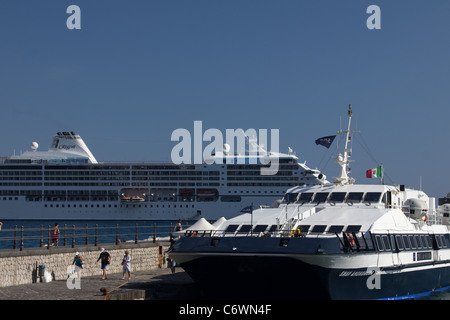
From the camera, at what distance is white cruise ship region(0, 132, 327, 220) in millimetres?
106625

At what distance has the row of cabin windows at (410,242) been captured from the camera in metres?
20.5

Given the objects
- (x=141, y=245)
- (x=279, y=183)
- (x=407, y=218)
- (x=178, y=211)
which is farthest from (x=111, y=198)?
(x=407, y=218)

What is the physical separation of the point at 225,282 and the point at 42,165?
9721cm

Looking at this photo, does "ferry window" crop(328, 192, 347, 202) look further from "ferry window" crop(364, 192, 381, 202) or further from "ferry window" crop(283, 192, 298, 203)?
"ferry window" crop(283, 192, 298, 203)

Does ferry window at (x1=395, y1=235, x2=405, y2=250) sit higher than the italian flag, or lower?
lower

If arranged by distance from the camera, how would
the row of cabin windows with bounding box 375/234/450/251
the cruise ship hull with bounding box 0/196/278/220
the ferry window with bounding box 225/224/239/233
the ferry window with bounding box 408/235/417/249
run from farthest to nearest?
the cruise ship hull with bounding box 0/196/278/220, the ferry window with bounding box 408/235/417/249, the ferry window with bounding box 225/224/239/233, the row of cabin windows with bounding box 375/234/450/251

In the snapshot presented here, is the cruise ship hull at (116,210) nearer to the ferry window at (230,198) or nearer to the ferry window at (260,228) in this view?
the ferry window at (230,198)

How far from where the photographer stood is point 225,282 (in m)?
19.6

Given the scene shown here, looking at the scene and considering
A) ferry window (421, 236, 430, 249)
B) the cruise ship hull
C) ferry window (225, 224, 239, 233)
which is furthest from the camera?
the cruise ship hull

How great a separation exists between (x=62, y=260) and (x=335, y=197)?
1027cm

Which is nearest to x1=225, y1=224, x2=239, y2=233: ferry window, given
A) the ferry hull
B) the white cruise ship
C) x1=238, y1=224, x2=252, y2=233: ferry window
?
x1=238, y1=224, x2=252, y2=233: ferry window

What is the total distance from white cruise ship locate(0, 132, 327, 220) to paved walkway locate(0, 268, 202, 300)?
267 feet

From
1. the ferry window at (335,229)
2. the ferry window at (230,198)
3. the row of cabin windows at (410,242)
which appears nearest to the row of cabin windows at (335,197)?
the row of cabin windows at (410,242)
